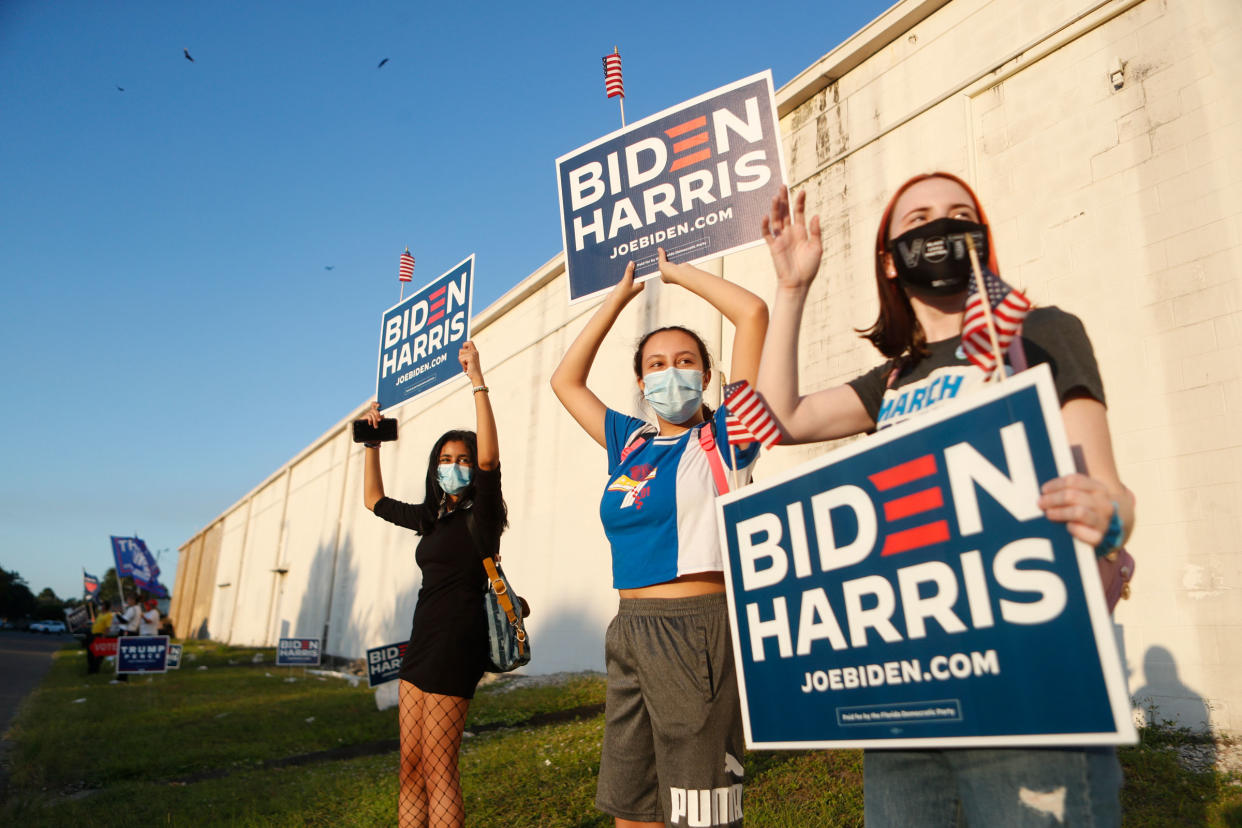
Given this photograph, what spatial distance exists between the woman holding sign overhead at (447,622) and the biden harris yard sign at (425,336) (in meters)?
0.96

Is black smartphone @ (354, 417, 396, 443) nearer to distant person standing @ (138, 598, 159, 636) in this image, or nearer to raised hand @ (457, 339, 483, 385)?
raised hand @ (457, 339, 483, 385)

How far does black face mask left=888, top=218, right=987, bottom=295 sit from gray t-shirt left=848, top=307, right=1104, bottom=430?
0.12 m

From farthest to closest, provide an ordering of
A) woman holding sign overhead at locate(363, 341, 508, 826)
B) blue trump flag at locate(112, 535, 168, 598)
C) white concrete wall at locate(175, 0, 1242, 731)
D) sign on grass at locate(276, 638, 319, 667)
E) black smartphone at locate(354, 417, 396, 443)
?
1. blue trump flag at locate(112, 535, 168, 598)
2. sign on grass at locate(276, 638, 319, 667)
3. white concrete wall at locate(175, 0, 1242, 731)
4. black smartphone at locate(354, 417, 396, 443)
5. woman holding sign overhead at locate(363, 341, 508, 826)

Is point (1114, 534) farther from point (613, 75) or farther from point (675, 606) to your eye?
point (613, 75)

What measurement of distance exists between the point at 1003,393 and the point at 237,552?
143ft

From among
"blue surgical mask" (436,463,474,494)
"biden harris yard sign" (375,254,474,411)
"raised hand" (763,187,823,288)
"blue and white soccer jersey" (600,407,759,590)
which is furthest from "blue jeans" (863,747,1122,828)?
"biden harris yard sign" (375,254,474,411)

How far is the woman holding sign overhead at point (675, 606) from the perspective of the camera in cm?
204

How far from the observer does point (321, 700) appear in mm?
11273

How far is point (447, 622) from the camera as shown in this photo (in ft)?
10.6

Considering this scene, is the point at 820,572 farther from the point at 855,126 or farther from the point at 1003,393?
the point at 855,126

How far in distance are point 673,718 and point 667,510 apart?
0.55 meters

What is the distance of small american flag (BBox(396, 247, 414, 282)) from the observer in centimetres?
610

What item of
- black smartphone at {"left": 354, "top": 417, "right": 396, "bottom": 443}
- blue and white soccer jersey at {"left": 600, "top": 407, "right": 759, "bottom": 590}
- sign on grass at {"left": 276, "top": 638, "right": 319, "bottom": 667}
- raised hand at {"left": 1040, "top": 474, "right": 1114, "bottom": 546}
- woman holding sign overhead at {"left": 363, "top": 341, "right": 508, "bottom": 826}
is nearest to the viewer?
raised hand at {"left": 1040, "top": 474, "right": 1114, "bottom": 546}

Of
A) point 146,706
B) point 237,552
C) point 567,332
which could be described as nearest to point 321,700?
point 146,706
